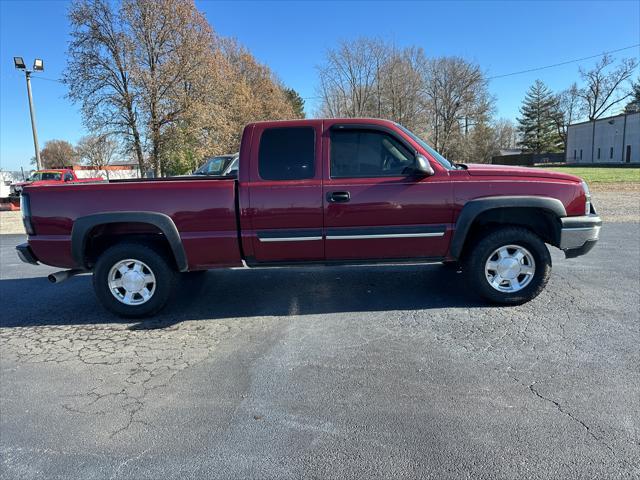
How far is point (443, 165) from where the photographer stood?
14.8 ft

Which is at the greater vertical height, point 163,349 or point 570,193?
point 570,193

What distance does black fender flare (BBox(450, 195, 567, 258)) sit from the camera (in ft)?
14.1

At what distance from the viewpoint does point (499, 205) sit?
14.1 feet

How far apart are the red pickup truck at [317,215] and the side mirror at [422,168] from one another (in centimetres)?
1

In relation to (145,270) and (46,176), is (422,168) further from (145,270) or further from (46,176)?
(46,176)

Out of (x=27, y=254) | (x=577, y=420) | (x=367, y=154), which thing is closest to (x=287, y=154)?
(x=367, y=154)

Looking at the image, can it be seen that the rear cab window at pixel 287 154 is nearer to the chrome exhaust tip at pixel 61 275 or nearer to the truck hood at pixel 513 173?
the truck hood at pixel 513 173

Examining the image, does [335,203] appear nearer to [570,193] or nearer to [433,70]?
[570,193]

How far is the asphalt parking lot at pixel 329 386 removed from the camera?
7.77 feet

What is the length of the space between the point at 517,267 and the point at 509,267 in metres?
0.09

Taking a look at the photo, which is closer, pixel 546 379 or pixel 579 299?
pixel 546 379

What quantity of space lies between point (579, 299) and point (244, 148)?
408 centimetres

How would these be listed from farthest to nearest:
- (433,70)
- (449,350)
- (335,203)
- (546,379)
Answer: (433,70) < (335,203) < (449,350) < (546,379)

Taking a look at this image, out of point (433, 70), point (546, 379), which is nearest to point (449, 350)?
point (546, 379)
